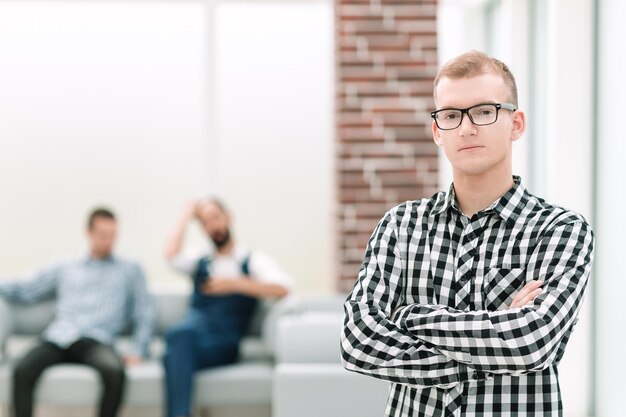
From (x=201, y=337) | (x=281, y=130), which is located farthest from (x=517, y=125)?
(x=281, y=130)

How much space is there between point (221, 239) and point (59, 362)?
1.13 metres

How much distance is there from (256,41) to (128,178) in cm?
129

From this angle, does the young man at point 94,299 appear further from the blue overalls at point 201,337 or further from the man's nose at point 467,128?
the man's nose at point 467,128

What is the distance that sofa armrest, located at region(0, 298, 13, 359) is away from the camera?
471 cm

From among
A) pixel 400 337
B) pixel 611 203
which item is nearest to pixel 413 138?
pixel 611 203

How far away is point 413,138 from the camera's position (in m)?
5.39

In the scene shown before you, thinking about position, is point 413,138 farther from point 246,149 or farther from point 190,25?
point 190,25

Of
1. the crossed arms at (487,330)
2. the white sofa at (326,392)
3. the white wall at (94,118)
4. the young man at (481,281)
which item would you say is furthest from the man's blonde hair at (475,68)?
the white wall at (94,118)

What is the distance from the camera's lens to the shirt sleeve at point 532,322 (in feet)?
5.53

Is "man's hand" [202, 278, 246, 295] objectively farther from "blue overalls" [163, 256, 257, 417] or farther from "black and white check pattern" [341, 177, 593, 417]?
"black and white check pattern" [341, 177, 593, 417]

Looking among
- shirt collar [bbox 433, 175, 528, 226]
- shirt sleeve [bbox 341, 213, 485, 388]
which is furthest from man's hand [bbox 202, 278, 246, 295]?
shirt collar [bbox 433, 175, 528, 226]

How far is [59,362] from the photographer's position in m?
4.56

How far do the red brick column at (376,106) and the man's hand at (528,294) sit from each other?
364 centimetres

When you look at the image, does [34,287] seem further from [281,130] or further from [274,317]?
[281,130]
